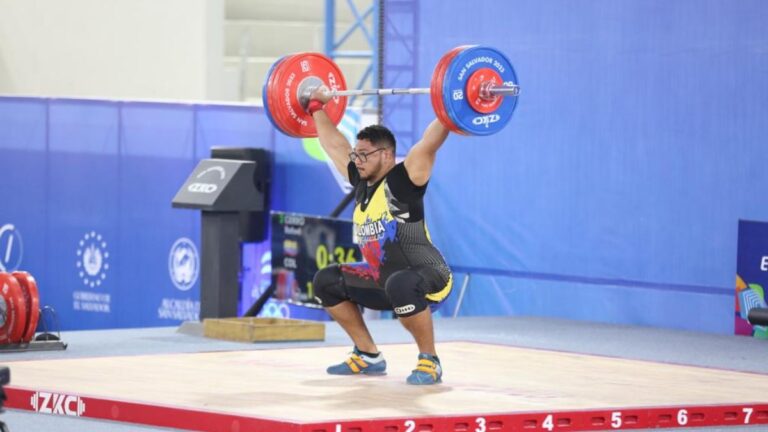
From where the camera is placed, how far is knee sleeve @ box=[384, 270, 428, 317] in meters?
6.34

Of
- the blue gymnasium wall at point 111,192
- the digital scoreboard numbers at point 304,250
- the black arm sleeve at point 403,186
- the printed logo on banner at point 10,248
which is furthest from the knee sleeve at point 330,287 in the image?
the printed logo on banner at point 10,248

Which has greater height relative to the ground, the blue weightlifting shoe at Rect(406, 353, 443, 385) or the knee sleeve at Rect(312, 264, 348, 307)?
the knee sleeve at Rect(312, 264, 348, 307)

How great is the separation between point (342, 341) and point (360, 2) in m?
11.0

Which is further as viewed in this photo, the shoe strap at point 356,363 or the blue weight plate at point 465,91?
the shoe strap at point 356,363

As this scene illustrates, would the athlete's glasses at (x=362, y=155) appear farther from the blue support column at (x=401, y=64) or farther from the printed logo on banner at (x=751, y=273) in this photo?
the blue support column at (x=401, y=64)

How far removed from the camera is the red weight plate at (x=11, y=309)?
796cm

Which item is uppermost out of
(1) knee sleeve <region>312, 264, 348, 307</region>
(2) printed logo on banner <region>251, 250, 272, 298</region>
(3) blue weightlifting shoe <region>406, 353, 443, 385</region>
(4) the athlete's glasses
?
(4) the athlete's glasses

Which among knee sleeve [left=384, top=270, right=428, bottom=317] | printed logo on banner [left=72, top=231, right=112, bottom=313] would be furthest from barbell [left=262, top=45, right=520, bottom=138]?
printed logo on banner [left=72, top=231, right=112, bottom=313]

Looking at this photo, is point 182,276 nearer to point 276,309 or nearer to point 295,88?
point 276,309

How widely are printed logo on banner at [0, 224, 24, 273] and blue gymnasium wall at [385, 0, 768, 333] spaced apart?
410 centimetres

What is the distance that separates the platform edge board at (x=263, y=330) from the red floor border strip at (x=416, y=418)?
2.56m

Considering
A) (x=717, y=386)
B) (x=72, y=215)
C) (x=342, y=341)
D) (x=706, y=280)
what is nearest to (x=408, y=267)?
(x=717, y=386)

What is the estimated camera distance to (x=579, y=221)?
34.1 ft

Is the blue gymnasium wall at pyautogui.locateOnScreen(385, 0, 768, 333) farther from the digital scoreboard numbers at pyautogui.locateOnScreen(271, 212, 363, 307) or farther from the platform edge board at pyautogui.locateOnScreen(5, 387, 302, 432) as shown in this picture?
the platform edge board at pyautogui.locateOnScreen(5, 387, 302, 432)
